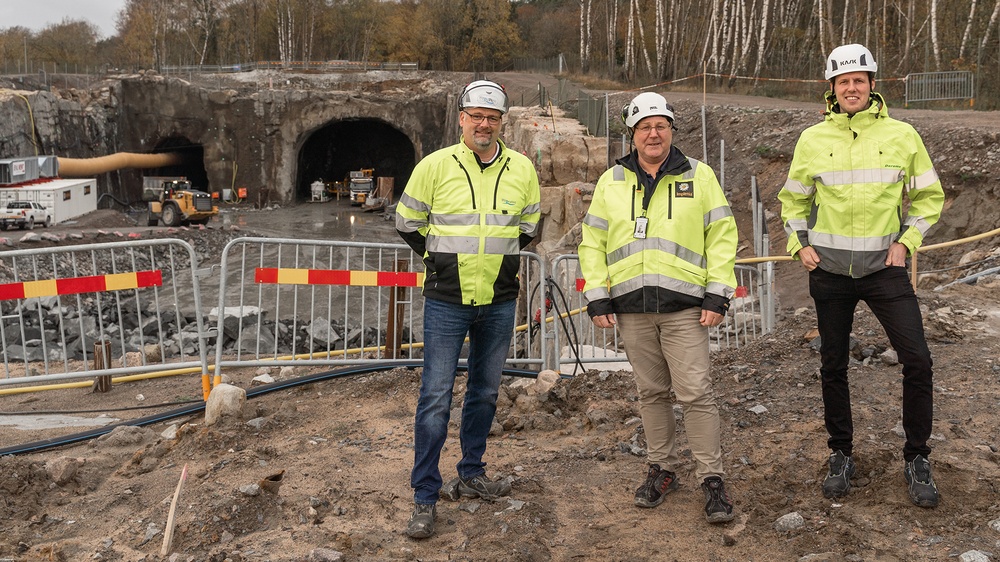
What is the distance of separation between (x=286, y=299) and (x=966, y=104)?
16.4 metres

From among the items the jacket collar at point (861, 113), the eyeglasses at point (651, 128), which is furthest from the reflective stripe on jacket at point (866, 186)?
the eyeglasses at point (651, 128)

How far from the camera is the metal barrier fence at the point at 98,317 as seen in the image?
7414 mm

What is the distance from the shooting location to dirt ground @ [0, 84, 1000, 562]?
4047mm

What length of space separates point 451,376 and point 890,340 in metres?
2.11

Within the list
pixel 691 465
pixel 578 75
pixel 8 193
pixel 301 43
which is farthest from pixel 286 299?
pixel 301 43

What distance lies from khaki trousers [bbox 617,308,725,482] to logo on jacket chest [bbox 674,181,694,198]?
0.54 m

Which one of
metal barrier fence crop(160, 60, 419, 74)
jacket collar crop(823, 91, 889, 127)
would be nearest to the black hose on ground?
jacket collar crop(823, 91, 889, 127)

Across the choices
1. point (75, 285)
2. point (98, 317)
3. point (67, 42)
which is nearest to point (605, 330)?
point (75, 285)

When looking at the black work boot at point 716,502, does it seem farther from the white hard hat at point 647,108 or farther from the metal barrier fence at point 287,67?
the metal barrier fence at point 287,67

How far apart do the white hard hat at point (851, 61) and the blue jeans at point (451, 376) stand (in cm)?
192

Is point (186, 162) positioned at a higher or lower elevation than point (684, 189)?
lower

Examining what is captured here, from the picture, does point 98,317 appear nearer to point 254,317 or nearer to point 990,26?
point 254,317

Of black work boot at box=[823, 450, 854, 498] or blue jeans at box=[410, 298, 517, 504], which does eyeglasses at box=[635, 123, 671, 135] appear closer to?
blue jeans at box=[410, 298, 517, 504]

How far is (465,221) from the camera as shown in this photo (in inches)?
175
